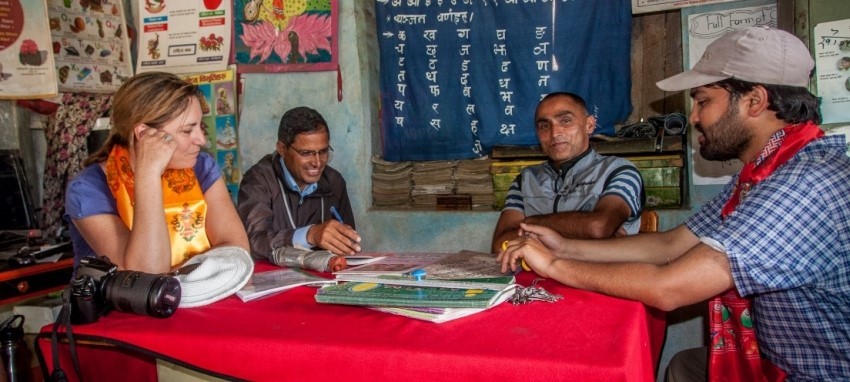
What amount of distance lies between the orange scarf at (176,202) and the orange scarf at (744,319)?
1.88 m

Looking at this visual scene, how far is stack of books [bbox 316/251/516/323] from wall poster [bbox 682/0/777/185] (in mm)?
2064

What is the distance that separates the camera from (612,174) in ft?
10.1

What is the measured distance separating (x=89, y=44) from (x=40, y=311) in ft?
6.67

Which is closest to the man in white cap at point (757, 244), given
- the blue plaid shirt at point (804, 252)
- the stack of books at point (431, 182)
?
the blue plaid shirt at point (804, 252)

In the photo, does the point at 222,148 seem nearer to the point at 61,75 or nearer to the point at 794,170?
the point at 61,75

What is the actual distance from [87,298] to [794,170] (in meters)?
1.88

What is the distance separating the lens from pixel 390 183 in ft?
14.2

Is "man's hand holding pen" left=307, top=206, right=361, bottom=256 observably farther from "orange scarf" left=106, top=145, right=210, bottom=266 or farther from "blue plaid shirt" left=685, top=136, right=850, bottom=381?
"blue plaid shirt" left=685, top=136, right=850, bottom=381

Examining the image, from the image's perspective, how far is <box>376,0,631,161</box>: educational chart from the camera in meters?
3.84

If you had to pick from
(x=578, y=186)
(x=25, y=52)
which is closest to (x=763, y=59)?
(x=578, y=186)

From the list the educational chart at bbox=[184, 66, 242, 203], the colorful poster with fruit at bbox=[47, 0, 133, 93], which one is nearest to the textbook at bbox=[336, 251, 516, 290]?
the educational chart at bbox=[184, 66, 242, 203]

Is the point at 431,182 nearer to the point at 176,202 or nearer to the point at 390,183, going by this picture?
the point at 390,183

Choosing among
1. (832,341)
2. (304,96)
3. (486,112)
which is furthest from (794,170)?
(304,96)

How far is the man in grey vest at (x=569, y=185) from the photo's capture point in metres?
2.95
